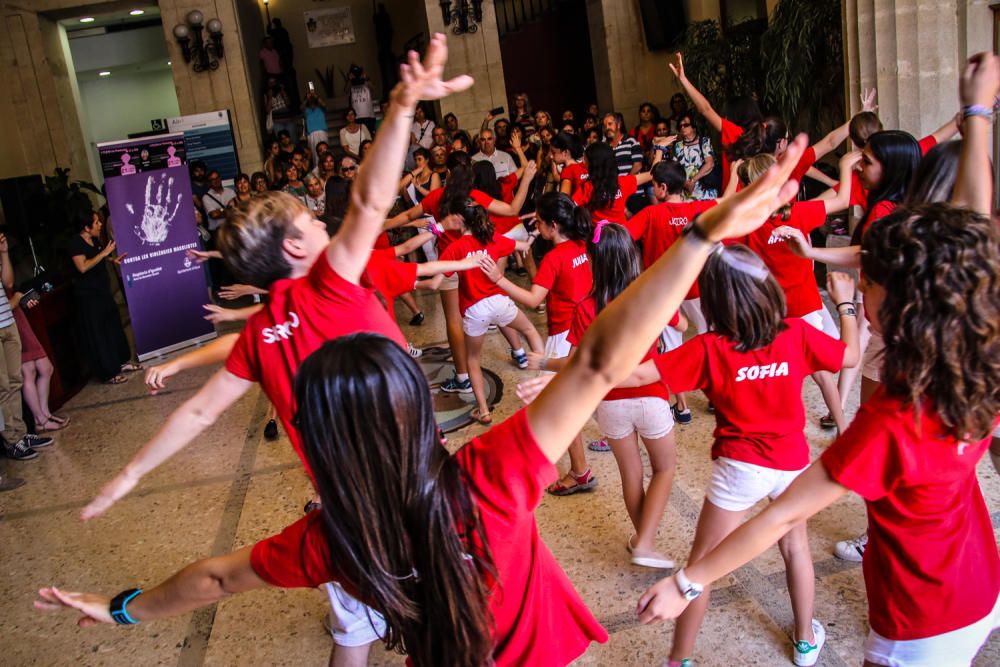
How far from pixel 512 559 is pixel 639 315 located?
20.9 inches

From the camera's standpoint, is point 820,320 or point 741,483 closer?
point 741,483

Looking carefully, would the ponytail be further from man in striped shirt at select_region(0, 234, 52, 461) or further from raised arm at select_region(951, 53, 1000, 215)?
man in striped shirt at select_region(0, 234, 52, 461)

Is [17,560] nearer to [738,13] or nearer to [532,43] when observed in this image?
[738,13]

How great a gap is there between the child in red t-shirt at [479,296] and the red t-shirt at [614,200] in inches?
35.0

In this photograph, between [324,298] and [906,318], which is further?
[324,298]

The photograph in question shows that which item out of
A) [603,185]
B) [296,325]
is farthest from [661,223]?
[296,325]

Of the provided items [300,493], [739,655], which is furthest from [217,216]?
[739,655]

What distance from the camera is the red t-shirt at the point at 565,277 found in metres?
4.22

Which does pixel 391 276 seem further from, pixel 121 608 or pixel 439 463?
pixel 439 463

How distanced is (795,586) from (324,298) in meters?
1.83

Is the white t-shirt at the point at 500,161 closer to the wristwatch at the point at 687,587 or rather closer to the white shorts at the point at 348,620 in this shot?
the white shorts at the point at 348,620

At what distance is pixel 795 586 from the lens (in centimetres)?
278

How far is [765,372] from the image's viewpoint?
8.41 ft

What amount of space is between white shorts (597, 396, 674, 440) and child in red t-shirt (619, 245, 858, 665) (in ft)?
2.04
